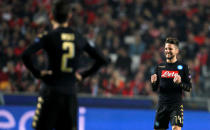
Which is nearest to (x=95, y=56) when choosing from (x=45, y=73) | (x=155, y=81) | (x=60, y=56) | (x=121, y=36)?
(x=60, y=56)

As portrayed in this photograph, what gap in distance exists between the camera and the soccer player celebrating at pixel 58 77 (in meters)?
3.86

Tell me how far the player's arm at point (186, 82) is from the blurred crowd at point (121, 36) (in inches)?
206

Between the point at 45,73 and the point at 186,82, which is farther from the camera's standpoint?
the point at 186,82

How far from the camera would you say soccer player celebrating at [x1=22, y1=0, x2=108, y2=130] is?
3.86 m

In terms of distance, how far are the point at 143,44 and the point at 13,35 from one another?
4786 mm

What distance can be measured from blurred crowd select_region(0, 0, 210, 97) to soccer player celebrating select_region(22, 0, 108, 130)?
774 centimetres

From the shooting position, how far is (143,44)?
541 inches

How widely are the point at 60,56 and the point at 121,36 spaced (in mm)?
10607

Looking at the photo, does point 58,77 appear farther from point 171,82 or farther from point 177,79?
point 171,82

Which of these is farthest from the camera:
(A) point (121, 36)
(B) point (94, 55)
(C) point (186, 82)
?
(A) point (121, 36)

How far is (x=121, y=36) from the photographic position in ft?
47.2

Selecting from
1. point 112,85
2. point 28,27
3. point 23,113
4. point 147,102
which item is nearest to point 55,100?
point 23,113

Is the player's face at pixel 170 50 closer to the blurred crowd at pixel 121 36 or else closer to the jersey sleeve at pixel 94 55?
the jersey sleeve at pixel 94 55

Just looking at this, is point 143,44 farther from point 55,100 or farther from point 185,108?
point 55,100
